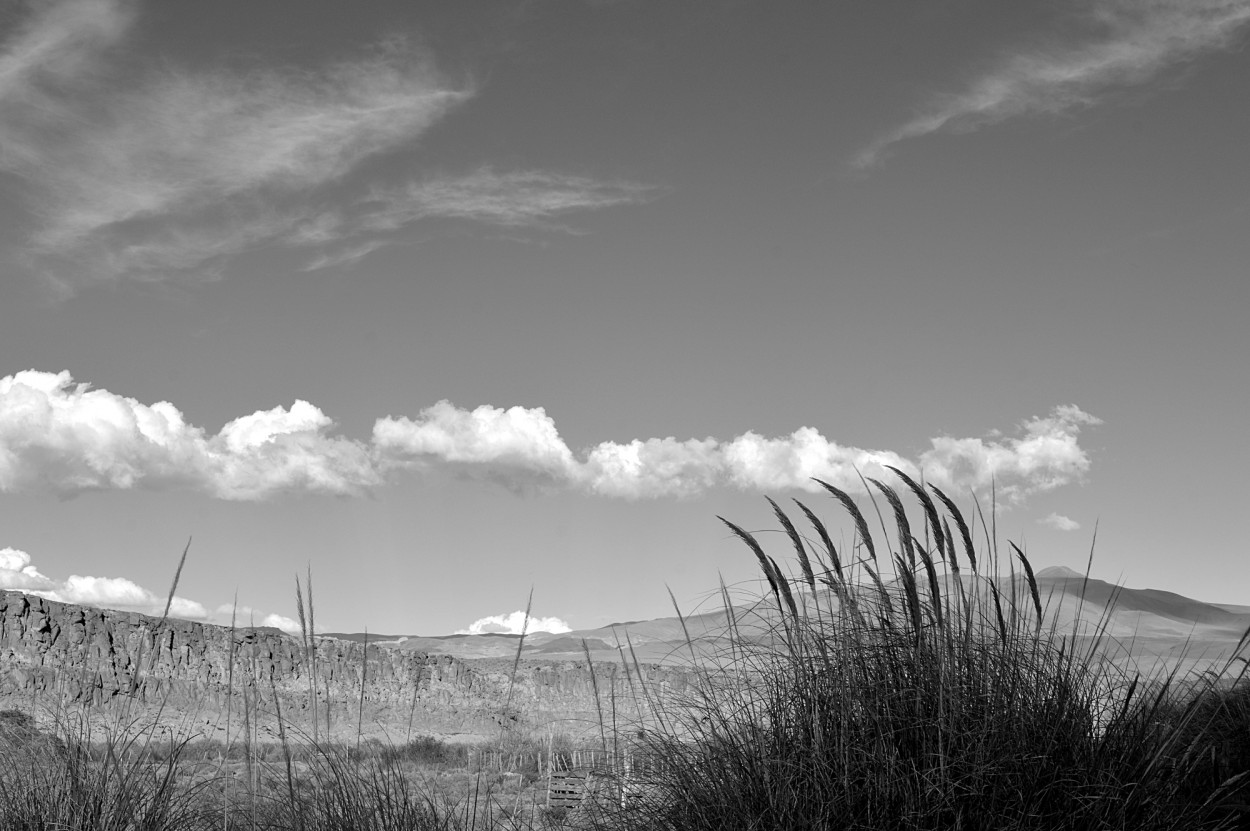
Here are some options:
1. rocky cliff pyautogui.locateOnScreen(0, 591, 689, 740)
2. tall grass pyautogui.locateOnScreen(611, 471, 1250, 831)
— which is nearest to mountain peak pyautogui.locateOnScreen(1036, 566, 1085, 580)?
tall grass pyautogui.locateOnScreen(611, 471, 1250, 831)

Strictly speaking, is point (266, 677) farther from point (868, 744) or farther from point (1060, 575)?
point (1060, 575)

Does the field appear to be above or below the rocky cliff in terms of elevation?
above

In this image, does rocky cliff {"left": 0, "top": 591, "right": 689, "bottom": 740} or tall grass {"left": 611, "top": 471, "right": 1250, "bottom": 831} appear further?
rocky cliff {"left": 0, "top": 591, "right": 689, "bottom": 740}

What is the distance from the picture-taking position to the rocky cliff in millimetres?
29875

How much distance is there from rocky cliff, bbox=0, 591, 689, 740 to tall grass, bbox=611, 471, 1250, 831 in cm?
2373

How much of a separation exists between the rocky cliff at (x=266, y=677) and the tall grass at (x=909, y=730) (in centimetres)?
2373

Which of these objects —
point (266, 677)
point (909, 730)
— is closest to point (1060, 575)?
point (266, 677)

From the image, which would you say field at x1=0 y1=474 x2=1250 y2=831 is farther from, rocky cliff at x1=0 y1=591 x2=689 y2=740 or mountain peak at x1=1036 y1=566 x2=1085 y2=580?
rocky cliff at x1=0 y1=591 x2=689 y2=740

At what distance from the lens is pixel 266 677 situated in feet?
118

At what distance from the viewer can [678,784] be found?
353cm

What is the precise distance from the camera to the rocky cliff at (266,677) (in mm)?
29875

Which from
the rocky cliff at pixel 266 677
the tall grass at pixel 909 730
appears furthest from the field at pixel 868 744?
the rocky cliff at pixel 266 677

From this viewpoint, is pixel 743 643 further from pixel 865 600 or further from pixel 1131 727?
pixel 1131 727

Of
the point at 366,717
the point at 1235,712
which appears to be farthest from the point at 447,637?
the point at 1235,712
